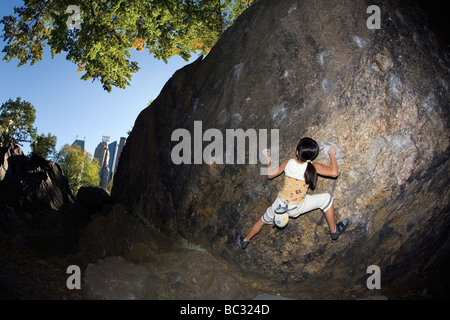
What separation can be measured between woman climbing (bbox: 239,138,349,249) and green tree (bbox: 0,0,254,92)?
1032 cm

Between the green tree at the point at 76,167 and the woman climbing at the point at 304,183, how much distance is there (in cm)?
5199

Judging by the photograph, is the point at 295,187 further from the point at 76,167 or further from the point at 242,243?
the point at 76,167

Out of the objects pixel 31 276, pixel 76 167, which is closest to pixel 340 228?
pixel 31 276

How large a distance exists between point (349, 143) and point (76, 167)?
5737 cm

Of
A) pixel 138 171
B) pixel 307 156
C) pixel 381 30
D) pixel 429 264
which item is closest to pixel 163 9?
pixel 138 171

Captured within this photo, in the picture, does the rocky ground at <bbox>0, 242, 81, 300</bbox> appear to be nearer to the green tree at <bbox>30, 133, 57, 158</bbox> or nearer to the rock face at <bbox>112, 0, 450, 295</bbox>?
the rock face at <bbox>112, 0, 450, 295</bbox>

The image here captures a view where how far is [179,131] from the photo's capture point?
7.37m

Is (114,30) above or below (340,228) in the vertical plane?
above

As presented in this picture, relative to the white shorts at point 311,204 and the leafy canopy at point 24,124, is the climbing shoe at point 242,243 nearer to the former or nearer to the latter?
the white shorts at point 311,204

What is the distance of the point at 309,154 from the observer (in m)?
4.57

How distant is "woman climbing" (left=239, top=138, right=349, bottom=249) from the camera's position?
15.1 ft

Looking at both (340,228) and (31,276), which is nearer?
(340,228)

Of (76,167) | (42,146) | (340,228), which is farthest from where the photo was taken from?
(76,167)
